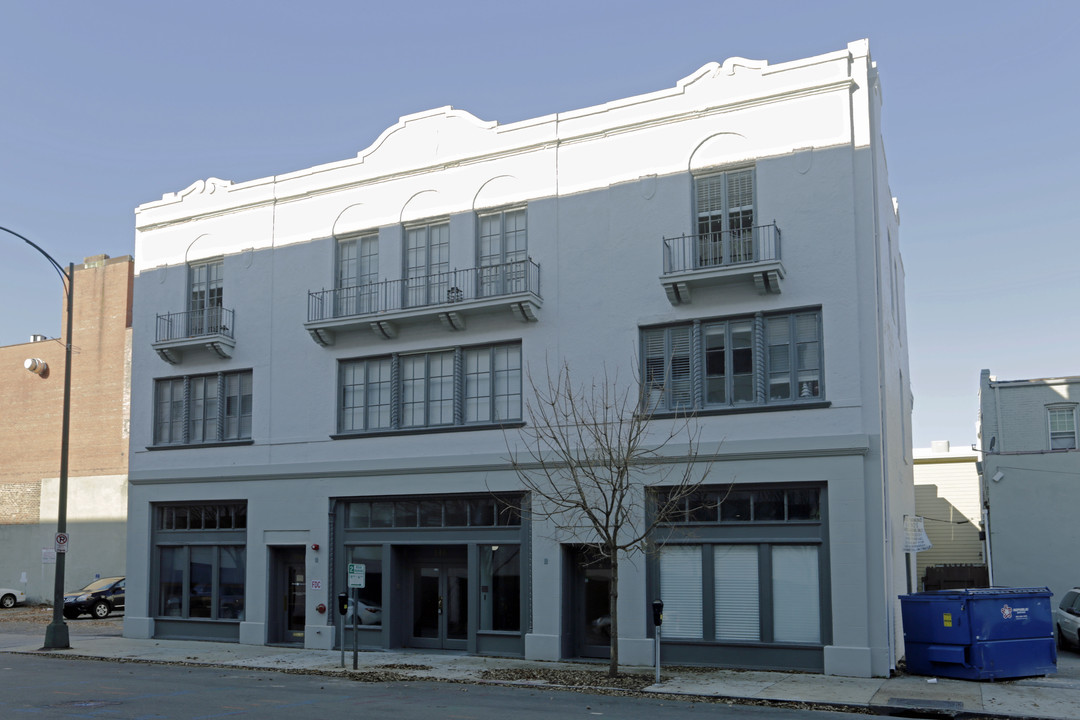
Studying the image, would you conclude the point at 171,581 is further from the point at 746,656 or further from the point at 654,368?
the point at 746,656

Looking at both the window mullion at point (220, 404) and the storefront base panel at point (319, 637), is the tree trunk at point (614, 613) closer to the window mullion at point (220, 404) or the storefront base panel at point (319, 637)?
the storefront base panel at point (319, 637)

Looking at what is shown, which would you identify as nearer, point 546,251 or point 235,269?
point 546,251

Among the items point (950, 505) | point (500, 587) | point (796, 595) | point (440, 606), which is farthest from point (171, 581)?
point (950, 505)

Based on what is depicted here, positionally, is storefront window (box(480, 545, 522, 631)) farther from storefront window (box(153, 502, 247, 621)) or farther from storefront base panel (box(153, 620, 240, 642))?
storefront base panel (box(153, 620, 240, 642))

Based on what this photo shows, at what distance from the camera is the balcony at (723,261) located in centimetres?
1925

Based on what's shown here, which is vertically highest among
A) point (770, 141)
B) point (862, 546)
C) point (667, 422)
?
point (770, 141)

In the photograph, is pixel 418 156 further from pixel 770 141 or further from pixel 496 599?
pixel 496 599

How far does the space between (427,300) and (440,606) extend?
269 inches

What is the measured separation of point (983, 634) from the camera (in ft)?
57.1

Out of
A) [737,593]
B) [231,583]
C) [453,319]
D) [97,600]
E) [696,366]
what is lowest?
[97,600]

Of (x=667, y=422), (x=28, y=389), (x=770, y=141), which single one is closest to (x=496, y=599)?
(x=667, y=422)

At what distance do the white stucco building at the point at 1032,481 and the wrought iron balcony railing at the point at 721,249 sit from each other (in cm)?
1486

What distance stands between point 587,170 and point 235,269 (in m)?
10.2

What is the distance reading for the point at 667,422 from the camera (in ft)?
66.5
